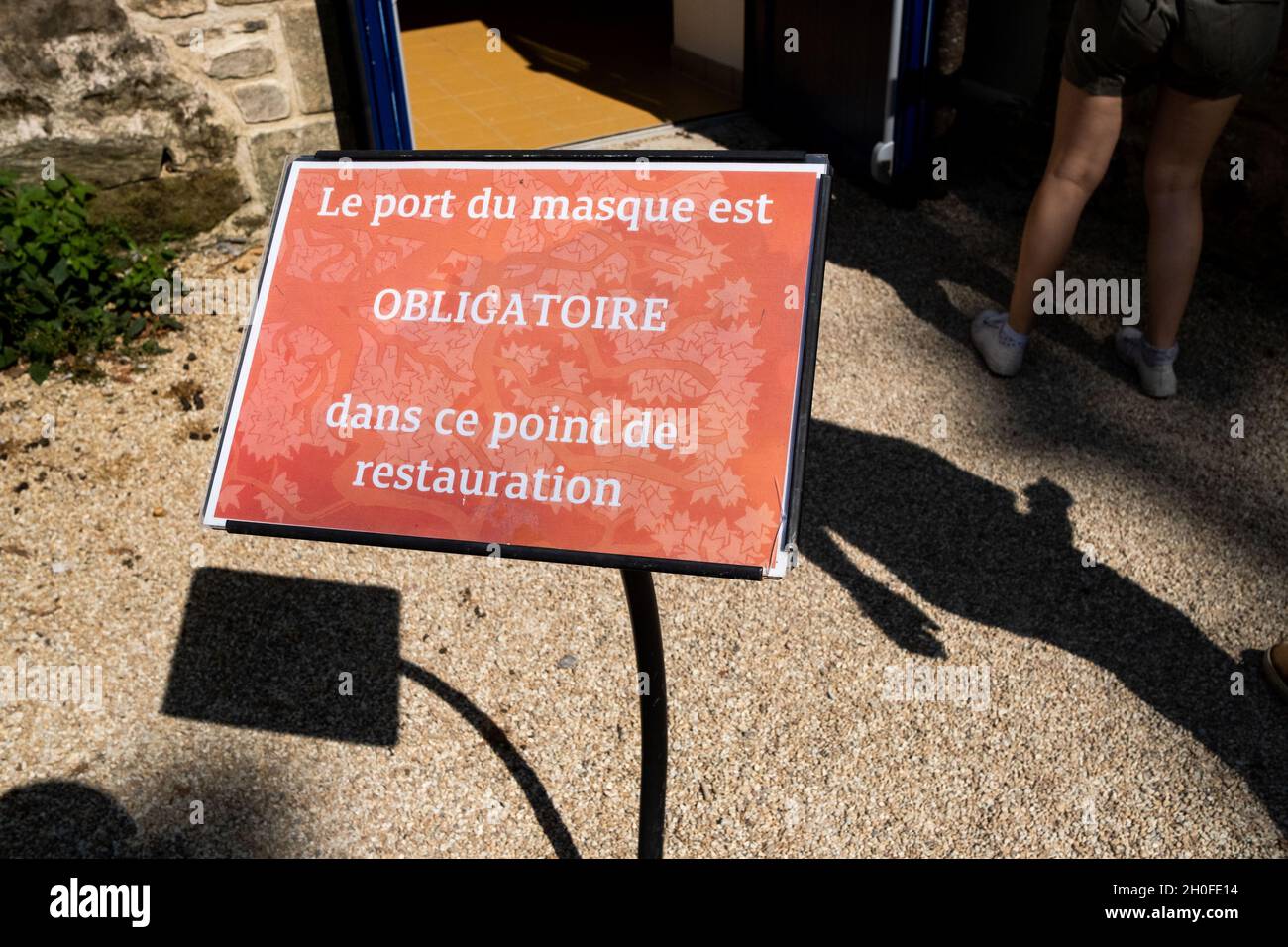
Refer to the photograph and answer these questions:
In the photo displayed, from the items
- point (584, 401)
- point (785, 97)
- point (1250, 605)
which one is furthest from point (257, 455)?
point (785, 97)

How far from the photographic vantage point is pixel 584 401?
68.1 inches

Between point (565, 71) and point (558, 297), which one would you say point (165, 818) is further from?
point (565, 71)

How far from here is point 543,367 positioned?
5.79ft

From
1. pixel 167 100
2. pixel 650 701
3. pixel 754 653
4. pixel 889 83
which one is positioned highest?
pixel 167 100

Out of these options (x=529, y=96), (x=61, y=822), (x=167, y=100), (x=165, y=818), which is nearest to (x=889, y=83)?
(x=529, y=96)

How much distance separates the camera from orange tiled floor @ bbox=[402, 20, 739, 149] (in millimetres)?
5512

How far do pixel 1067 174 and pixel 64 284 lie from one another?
134 inches

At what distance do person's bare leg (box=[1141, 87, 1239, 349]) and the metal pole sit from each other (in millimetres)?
2288

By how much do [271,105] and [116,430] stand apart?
1.48 meters

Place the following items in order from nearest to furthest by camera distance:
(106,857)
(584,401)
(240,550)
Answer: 1. (584,401)
2. (106,857)
3. (240,550)

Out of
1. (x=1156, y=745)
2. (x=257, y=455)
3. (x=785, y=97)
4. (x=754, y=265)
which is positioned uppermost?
(x=754, y=265)

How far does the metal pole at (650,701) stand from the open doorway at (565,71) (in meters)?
3.90

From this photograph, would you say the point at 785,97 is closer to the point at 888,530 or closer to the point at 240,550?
the point at 888,530

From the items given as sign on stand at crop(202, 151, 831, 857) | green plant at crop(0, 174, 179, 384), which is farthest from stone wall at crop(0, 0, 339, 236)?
sign on stand at crop(202, 151, 831, 857)
